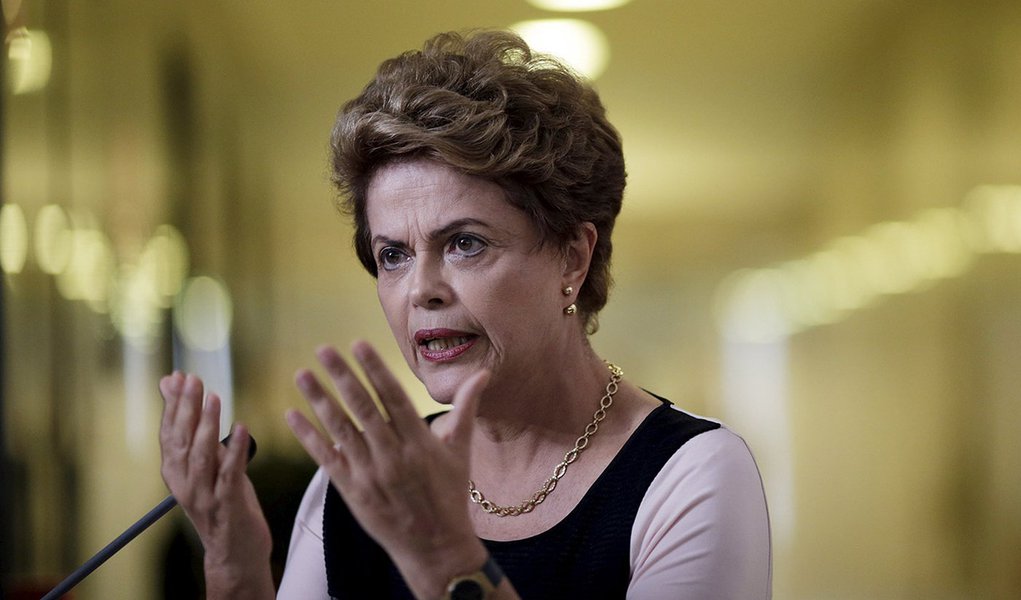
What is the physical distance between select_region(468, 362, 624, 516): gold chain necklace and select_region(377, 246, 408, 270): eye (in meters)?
0.37

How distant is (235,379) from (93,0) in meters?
1.47

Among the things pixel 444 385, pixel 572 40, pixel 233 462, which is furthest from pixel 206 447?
pixel 572 40

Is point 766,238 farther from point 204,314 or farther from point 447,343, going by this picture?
point 447,343

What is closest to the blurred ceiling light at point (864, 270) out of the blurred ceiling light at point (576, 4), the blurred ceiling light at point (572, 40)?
the blurred ceiling light at point (572, 40)

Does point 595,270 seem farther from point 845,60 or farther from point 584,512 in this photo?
point 845,60

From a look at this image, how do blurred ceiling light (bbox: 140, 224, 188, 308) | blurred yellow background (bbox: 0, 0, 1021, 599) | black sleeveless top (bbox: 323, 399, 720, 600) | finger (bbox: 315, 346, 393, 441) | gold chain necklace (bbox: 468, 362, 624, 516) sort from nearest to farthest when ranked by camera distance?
finger (bbox: 315, 346, 393, 441) < black sleeveless top (bbox: 323, 399, 720, 600) < gold chain necklace (bbox: 468, 362, 624, 516) < blurred ceiling light (bbox: 140, 224, 188, 308) < blurred yellow background (bbox: 0, 0, 1021, 599)

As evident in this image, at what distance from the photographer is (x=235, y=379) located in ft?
13.0

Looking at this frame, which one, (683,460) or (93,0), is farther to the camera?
(93,0)

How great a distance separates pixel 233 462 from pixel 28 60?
2541mm

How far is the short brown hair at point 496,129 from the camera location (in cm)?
156

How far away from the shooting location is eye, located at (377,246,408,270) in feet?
5.29

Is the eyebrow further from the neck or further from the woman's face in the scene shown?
the neck

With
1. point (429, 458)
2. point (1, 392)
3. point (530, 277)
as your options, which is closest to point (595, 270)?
point (530, 277)

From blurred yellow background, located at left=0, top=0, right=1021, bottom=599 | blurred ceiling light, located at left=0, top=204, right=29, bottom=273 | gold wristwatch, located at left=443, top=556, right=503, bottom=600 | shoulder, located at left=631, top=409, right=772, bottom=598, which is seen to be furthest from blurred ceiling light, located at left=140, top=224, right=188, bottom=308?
gold wristwatch, located at left=443, top=556, right=503, bottom=600
